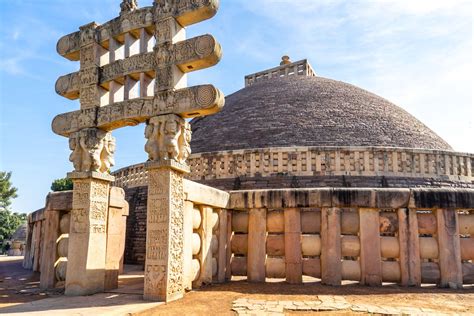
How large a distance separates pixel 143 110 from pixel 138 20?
1733 mm

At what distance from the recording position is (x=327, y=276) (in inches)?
250

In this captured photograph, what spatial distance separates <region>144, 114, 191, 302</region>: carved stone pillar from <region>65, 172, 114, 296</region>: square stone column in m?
1.43

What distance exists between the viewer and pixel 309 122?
16.9 m

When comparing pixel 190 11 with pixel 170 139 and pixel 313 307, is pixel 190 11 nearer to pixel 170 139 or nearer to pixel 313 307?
pixel 170 139

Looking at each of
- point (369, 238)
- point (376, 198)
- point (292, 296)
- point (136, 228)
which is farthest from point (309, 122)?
point (292, 296)

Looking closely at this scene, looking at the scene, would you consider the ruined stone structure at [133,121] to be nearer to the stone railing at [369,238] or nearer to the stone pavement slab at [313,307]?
the stone pavement slab at [313,307]

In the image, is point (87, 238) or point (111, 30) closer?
point (87, 238)

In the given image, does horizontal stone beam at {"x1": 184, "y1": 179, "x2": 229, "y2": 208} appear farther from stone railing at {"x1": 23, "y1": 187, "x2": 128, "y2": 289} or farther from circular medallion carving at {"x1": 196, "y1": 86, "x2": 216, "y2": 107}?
stone railing at {"x1": 23, "y1": 187, "x2": 128, "y2": 289}

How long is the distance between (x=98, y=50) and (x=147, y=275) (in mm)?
4448

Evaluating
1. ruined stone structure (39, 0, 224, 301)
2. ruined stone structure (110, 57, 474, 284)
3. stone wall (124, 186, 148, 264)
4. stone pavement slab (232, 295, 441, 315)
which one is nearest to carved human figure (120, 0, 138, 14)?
ruined stone structure (39, 0, 224, 301)

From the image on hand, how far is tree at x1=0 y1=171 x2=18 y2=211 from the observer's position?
36500mm

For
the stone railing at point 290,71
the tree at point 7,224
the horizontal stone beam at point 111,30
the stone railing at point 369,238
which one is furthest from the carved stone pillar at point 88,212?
the tree at point 7,224

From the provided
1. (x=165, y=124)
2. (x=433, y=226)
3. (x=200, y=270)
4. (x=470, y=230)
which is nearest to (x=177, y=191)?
(x=165, y=124)

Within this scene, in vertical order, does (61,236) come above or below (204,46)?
below
